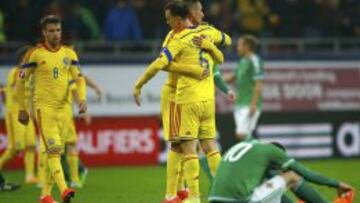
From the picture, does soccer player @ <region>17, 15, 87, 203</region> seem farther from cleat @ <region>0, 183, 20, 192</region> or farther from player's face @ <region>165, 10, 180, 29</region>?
cleat @ <region>0, 183, 20, 192</region>

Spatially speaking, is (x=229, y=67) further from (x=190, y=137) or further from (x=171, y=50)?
(x=171, y=50)

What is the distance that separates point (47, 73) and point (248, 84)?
19.7 feet

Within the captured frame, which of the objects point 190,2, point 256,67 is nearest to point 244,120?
point 256,67

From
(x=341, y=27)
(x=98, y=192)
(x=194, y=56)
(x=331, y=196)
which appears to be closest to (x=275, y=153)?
(x=194, y=56)

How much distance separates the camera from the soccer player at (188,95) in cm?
1118

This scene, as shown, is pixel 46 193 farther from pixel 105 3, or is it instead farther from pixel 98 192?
pixel 105 3

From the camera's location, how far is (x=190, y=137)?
11.2 metres

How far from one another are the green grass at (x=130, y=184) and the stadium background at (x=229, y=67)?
0.17m

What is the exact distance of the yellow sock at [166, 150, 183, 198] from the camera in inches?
454

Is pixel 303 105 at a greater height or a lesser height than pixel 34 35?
lesser

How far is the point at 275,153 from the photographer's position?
30.8ft

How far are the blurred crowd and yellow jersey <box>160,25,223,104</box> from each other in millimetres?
7819

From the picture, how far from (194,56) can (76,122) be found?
8.43 metres

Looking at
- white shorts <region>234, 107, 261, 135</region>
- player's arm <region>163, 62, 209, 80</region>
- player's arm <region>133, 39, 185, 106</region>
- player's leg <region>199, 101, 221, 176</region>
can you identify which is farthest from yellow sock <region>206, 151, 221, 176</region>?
white shorts <region>234, 107, 261, 135</region>
